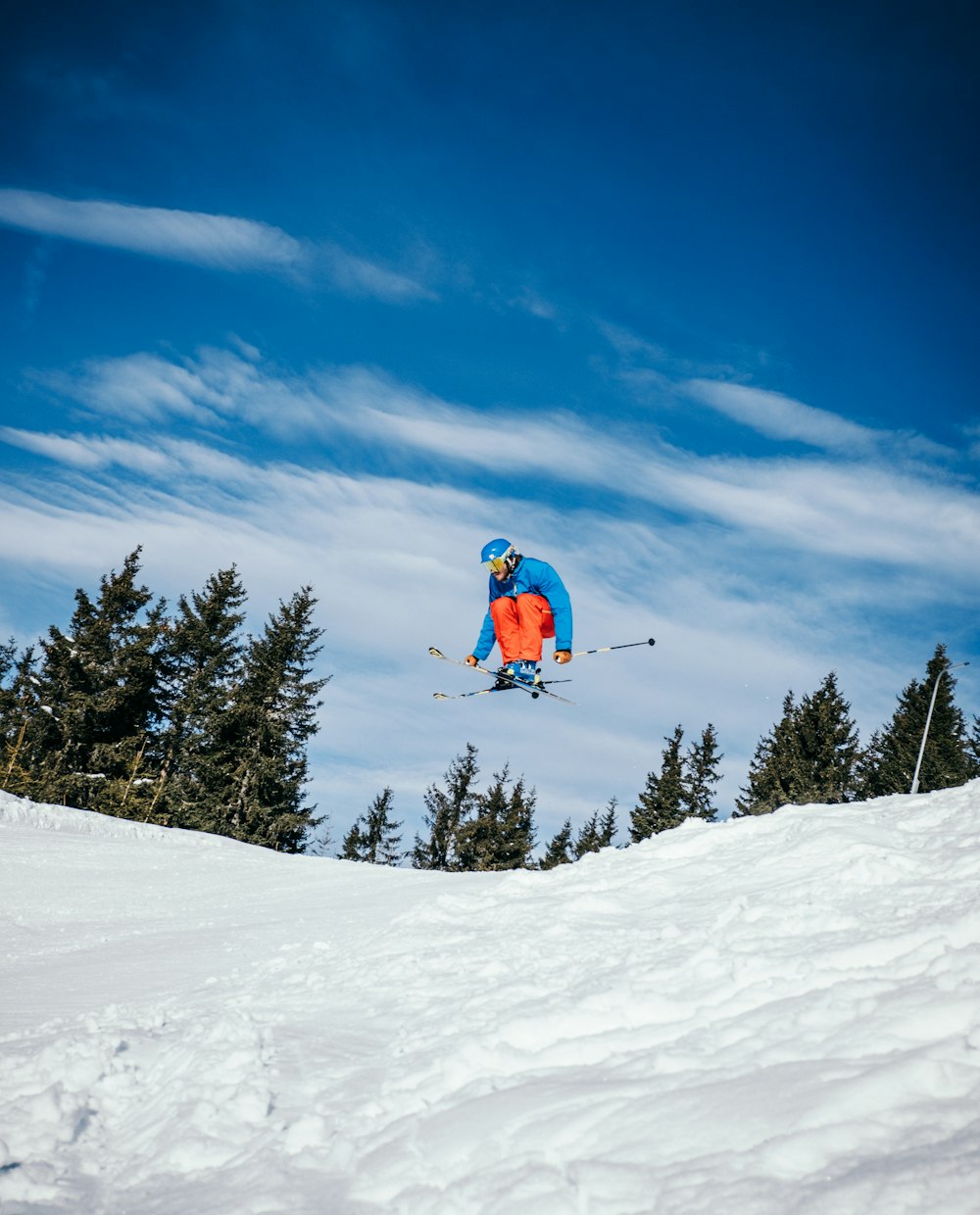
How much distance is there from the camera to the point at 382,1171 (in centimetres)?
286

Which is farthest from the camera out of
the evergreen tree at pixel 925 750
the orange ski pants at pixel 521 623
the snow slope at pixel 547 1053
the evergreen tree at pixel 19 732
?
the evergreen tree at pixel 925 750

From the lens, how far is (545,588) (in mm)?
12297

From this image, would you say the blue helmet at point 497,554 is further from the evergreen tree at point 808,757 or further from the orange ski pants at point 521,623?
the evergreen tree at point 808,757

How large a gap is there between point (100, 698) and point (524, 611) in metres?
24.2

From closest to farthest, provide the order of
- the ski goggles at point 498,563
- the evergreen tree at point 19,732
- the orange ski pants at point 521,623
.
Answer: the ski goggles at point 498,563, the orange ski pants at point 521,623, the evergreen tree at point 19,732

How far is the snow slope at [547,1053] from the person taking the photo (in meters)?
2.63

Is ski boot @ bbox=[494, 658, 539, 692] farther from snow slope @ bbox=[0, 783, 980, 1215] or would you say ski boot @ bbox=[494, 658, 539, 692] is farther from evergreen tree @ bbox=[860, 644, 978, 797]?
evergreen tree @ bbox=[860, 644, 978, 797]

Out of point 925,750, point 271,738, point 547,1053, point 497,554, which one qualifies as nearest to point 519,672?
point 497,554

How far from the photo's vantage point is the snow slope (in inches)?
103

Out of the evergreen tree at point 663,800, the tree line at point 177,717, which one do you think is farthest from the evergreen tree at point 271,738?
the evergreen tree at point 663,800

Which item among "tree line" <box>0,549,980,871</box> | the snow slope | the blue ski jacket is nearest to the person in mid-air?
the blue ski jacket

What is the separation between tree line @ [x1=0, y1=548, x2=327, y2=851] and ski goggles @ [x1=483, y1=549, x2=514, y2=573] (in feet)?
70.2

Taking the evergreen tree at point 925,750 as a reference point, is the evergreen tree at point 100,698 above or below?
below

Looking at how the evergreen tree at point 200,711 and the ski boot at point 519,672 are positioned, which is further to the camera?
the evergreen tree at point 200,711
